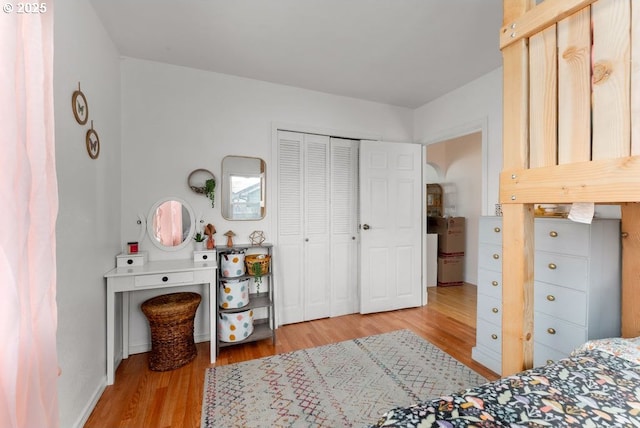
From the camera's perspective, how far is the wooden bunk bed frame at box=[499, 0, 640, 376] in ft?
2.49

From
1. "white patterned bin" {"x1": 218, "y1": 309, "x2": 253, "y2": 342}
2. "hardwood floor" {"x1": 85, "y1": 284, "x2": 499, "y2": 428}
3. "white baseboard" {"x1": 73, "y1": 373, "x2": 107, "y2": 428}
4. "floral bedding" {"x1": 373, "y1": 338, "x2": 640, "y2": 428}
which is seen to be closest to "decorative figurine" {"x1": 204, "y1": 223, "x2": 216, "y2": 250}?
"white patterned bin" {"x1": 218, "y1": 309, "x2": 253, "y2": 342}

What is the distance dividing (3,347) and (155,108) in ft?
7.53

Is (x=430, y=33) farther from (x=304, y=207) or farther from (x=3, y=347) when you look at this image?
(x=3, y=347)

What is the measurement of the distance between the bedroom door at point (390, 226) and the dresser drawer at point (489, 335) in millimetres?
1164

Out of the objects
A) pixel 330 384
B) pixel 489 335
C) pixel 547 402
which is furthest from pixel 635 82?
pixel 330 384

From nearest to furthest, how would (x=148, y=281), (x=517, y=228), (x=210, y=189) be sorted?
(x=517, y=228), (x=148, y=281), (x=210, y=189)

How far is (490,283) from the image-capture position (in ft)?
7.09

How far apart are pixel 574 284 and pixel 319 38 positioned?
7.85 ft

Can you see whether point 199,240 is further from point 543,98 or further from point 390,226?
point 543,98

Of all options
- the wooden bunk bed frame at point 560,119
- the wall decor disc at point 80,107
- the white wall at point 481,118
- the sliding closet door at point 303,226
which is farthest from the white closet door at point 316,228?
the wooden bunk bed frame at point 560,119

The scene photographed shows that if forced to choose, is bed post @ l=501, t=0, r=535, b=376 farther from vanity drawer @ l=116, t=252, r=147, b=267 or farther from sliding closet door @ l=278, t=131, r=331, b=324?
vanity drawer @ l=116, t=252, r=147, b=267

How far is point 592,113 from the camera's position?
82cm

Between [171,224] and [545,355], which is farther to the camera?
[171,224]

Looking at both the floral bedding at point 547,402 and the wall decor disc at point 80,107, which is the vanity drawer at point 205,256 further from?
the floral bedding at point 547,402
